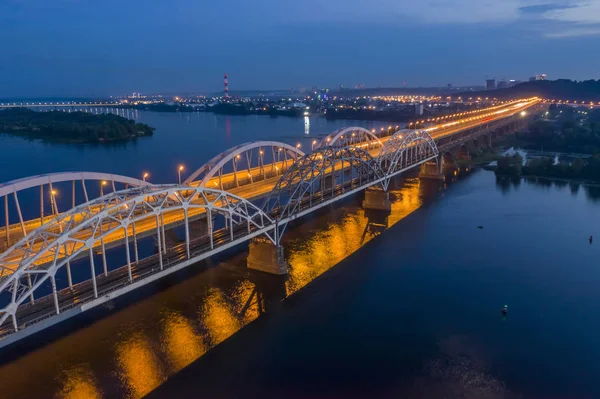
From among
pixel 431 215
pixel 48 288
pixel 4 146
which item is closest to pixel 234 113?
pixel 4 146

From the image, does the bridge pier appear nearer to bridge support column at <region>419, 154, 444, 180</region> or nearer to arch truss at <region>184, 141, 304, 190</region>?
bridge support column at <region>419, 154, 444, 180</region>

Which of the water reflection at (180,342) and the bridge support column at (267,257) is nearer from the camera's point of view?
the water reflection at (180,342)

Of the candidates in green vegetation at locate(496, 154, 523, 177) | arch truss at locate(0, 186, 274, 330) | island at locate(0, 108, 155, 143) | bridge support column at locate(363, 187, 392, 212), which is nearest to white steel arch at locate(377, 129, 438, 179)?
bridge support column at locate(363, 187, 392, 212)

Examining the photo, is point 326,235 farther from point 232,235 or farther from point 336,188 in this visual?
point 232,235

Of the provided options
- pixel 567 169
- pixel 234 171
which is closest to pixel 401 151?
pixel 234 171

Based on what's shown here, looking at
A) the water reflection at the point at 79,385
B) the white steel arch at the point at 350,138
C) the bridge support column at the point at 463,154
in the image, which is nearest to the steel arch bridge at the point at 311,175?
the white steel arch at the point at 350,138

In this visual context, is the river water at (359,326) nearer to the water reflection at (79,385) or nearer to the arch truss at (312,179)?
the water reflection at (79,385)

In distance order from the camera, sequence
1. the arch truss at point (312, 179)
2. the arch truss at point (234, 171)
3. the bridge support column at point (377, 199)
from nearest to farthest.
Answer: the arch truss at point (312, 179) → the arch truss at point (234, 171) → the bridge support column at point (377, 199)
